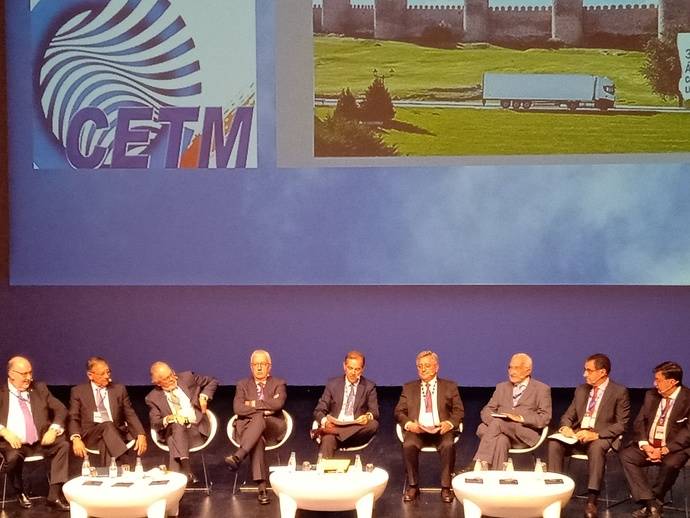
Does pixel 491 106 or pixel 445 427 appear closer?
pixel 445 427

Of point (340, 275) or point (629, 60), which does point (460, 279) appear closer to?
point (340, 275)

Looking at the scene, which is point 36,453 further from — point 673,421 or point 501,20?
point 501,20

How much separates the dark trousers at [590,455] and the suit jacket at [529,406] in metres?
0.25

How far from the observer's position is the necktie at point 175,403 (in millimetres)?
7219

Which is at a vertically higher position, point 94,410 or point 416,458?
point 94,410

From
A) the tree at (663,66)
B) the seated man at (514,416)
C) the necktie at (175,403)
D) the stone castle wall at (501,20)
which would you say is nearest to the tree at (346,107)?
the stone castle wall at (501,20)

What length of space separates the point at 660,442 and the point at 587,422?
0.49m

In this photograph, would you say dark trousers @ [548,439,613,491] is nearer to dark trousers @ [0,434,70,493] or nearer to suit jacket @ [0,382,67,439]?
dark trousers @ [0,434,70,493]

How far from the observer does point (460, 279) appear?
912cm

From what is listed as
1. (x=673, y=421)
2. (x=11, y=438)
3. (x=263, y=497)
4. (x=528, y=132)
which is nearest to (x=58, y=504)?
(x=11, y=438)

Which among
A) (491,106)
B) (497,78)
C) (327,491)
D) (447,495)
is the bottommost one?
(447,495)

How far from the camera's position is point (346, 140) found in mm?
9070

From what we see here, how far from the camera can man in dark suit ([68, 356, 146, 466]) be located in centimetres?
704

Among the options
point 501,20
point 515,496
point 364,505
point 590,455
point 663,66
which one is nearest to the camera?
point 515,496
